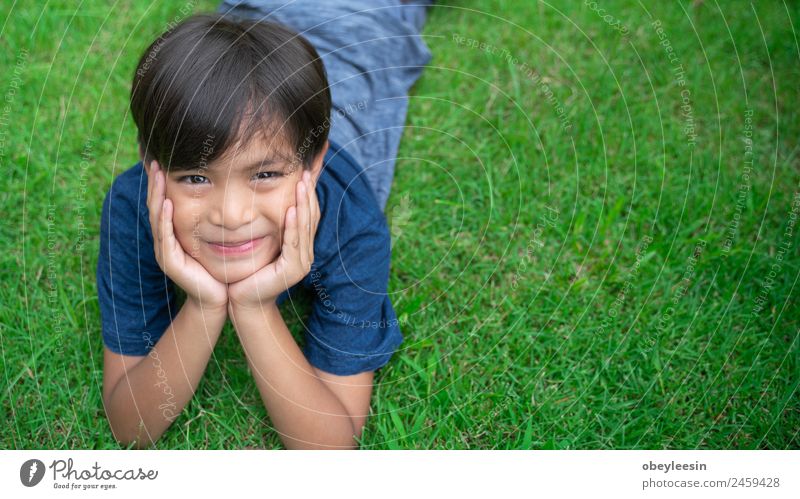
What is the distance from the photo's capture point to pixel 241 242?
1110 mm

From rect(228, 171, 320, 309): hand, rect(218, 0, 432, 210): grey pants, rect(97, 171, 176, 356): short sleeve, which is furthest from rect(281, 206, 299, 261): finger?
rect(218, 0, 432, 210): grey pants

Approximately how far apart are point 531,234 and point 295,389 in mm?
622

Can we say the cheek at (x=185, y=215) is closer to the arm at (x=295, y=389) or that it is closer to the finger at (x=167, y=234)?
the finger at (x=167, y=234)

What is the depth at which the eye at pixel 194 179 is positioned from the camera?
1068mm

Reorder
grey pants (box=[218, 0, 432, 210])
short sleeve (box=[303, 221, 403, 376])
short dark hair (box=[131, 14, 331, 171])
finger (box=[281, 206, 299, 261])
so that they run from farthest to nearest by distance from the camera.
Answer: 1. grey pants (box=[218, 0, 432, 210])
2. short sleeve (box=[303, 221, 403, 376])
3. finger (box=[281, 206, 299, 261])
4. short dark hair (box=[131, 14, 331, 171])

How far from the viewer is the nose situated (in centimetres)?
105

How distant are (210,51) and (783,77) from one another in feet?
4.60

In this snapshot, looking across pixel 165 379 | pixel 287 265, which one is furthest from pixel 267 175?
pixel 165 379

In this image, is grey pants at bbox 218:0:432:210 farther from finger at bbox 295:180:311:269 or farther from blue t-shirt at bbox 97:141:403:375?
finger at bbox 295:180:311:269

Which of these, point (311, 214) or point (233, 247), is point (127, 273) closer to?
point (233, 247)

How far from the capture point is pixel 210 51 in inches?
41.1

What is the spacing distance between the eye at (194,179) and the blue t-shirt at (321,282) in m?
0.16

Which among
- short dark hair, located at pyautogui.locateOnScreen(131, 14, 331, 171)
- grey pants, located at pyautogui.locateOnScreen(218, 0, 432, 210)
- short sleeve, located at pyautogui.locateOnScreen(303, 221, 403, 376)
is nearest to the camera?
short dark hair, located at pyautogui.locateOnScreen(131, 14, 331, 171)
